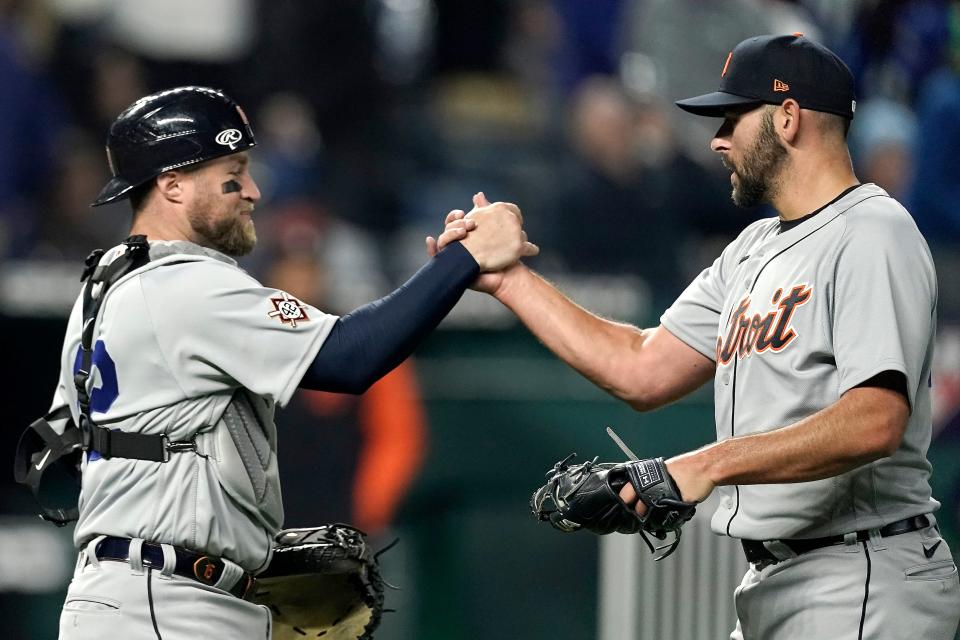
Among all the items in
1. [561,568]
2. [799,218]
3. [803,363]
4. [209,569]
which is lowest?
[561,568]

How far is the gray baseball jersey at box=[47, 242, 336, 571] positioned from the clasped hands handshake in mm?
A: 627

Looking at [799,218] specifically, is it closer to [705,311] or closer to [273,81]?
[705,311]

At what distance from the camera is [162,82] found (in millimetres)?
7008

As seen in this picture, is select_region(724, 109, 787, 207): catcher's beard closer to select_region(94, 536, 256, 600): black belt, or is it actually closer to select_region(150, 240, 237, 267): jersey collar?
select_region(150, 240, 237, 267): jersey collar

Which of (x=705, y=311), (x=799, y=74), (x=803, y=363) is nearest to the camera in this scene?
(x=803, y=363)

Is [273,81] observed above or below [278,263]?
above

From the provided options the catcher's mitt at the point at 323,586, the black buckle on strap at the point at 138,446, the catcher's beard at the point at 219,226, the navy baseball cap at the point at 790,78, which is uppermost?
the navy baseball cap at the point at 790,78

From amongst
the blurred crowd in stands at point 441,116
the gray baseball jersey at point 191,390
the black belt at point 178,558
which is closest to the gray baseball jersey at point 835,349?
the gray baseball jersey at point 191,390

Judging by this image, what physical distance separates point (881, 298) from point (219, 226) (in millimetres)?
1635

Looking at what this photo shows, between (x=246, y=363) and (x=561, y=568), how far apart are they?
12.3 feet

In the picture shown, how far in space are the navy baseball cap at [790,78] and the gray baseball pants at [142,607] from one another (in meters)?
1.75

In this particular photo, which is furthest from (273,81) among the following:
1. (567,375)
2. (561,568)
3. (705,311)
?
(705,311)

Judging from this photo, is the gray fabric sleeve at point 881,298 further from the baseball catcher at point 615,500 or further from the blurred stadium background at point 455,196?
the blurred stadium background at point 455,196

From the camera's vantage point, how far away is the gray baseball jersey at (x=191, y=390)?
2955mm
